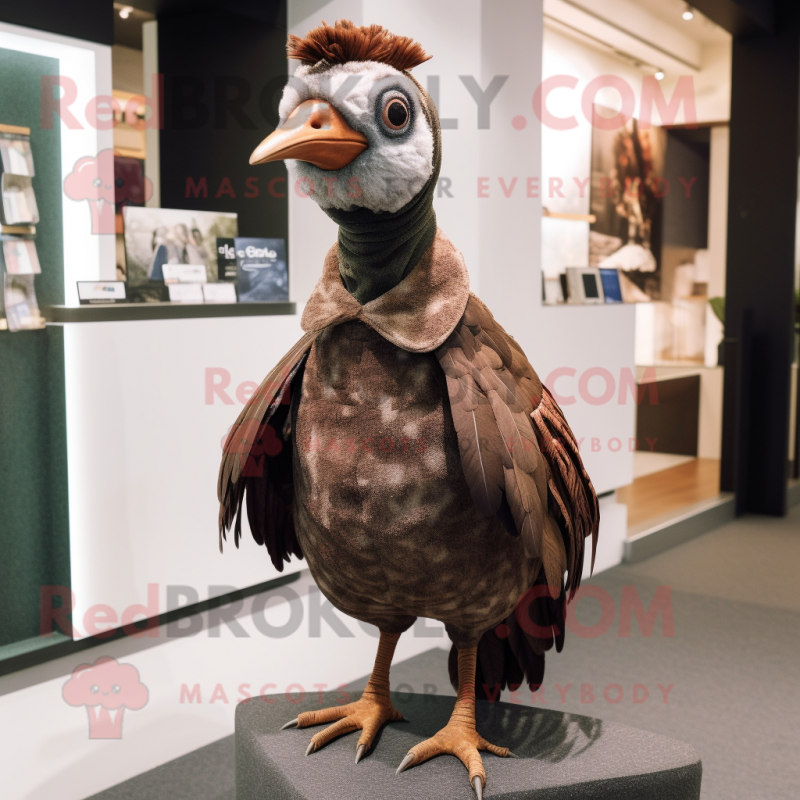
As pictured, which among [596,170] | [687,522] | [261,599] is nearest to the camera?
[261,599]

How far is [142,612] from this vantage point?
2.16 metres

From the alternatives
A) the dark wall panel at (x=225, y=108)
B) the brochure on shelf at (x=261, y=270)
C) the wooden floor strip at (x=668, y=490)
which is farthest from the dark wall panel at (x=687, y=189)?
the brochure on shelf at (x=261, y=270)

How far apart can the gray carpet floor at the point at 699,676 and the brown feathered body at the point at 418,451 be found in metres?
1.21

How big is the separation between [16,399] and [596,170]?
379cm

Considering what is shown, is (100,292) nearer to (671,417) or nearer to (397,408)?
(397,408)

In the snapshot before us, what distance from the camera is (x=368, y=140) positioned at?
3.41ft

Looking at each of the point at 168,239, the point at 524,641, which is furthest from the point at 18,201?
the point at 524,641

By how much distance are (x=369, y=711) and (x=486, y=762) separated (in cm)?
22

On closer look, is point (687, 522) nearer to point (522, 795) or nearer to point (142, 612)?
point (142, 612)

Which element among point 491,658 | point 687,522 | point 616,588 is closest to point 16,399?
point 491,658

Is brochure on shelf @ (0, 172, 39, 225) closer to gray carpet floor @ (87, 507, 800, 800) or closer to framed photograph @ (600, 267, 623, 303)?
gray carpet floor @ (87, 507, 800, 800)

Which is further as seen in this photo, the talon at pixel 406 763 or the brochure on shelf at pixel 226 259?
the brochure on shelf at pixel 226 259

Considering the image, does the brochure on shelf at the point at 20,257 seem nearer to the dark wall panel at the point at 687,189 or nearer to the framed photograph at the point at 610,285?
the framed photograph at the point at 610,285

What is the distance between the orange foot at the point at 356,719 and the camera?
1.38m
